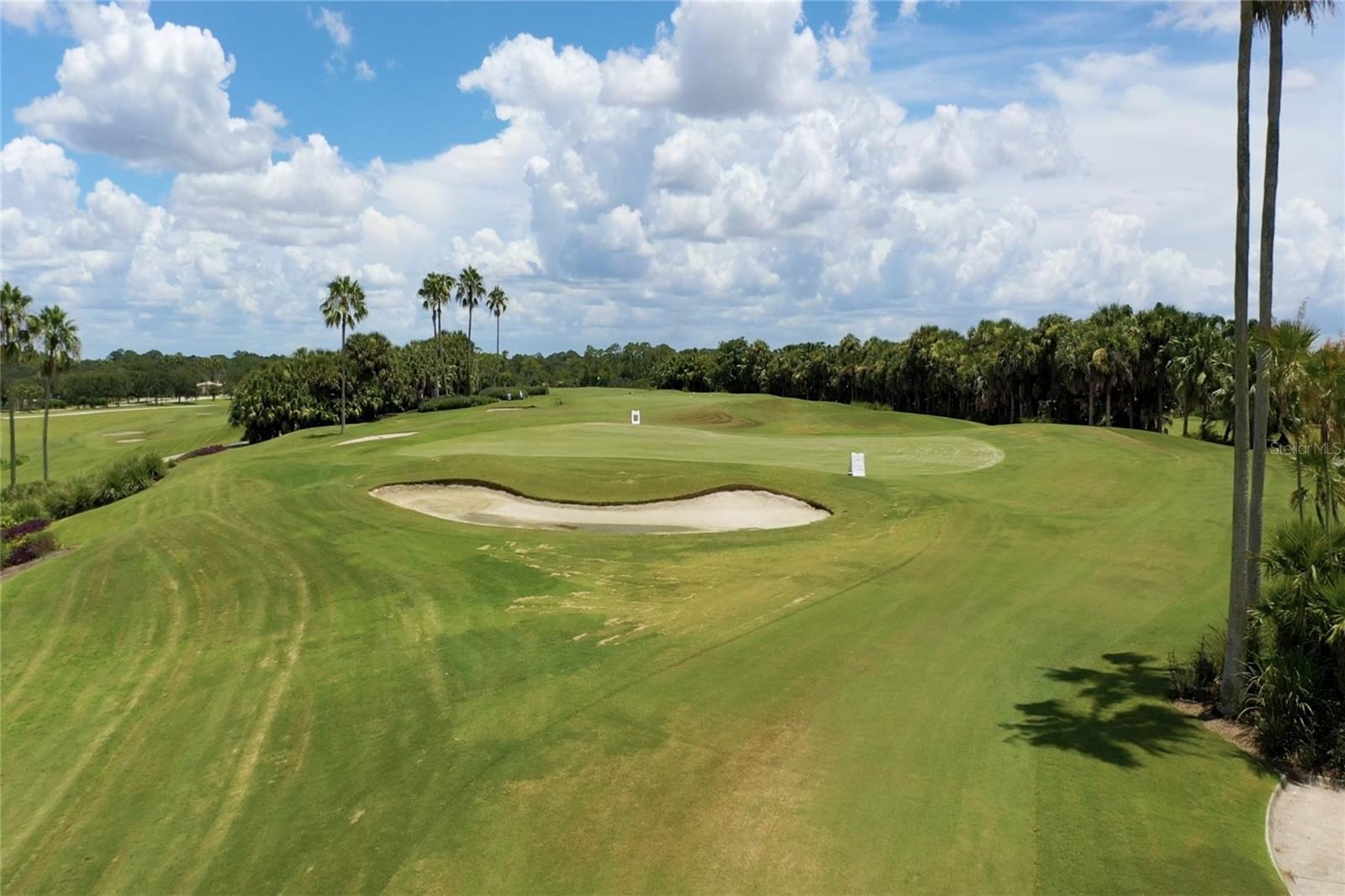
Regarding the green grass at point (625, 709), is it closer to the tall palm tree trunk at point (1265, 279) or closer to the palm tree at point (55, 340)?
the tall palm tree trunk at point (1265, 279)

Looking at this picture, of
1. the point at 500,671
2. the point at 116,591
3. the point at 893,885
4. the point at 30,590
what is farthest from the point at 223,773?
the point at 30,590

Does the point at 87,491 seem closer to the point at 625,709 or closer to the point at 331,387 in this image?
the point at 625,709

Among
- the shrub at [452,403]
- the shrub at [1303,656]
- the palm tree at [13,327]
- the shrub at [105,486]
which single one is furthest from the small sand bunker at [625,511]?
the shrub at [452,403]

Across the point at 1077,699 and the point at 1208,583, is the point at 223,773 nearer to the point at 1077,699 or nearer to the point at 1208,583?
the point at 1077,699

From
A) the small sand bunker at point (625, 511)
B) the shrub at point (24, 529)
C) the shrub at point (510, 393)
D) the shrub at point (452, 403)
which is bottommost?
the shrub at point (24, 529)

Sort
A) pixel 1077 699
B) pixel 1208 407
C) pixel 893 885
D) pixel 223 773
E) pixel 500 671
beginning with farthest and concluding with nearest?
pixel 1208 407 → pixel 500 671 → pixel 1077 699 → pixel 223 773 → pixel 893 885

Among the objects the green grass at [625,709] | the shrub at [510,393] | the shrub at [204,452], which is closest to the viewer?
the green grass at [625,709]
